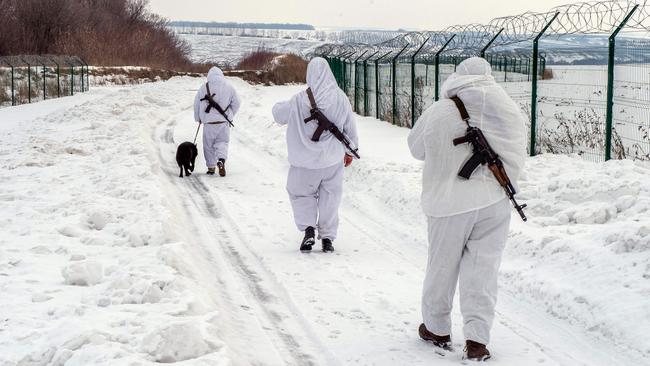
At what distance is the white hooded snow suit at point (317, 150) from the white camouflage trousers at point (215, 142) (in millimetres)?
5500

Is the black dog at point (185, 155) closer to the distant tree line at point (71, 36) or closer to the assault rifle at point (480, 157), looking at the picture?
the assault rifle at point (480, 157)

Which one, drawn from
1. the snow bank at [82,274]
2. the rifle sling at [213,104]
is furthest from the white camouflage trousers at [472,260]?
the rifle sling at [213,104]

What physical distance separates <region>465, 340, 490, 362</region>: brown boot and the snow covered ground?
112 mm

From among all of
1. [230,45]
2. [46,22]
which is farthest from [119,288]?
[230,45]

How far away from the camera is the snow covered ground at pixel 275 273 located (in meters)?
5.30

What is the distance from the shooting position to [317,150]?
847cm

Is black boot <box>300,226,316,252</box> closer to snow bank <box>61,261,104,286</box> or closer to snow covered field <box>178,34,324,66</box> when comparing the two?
snow bank <box>61,261,104,286</box>

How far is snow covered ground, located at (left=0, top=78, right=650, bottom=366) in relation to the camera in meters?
5.30

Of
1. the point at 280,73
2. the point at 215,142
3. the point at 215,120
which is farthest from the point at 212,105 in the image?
the point at 280,73

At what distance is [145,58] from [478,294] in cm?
7427

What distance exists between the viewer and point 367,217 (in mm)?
10555

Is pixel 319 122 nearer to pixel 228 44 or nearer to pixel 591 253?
pixel 591 253

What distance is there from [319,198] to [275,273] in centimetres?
139

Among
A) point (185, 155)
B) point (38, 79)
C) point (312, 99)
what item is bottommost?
point (185, 155)
